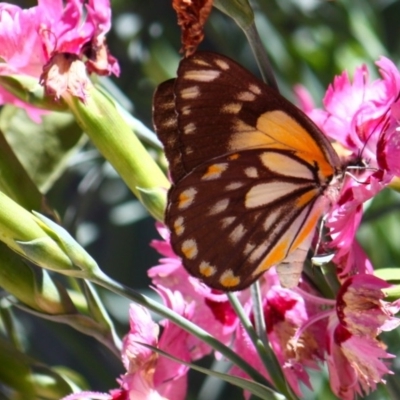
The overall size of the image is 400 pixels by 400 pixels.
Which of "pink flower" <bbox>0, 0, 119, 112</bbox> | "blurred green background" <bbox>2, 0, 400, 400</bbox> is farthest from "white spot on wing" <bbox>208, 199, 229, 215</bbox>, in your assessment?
"blurred green background" <bbox>2, 0, 400, 400</bbox>

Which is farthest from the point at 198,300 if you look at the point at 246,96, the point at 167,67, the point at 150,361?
the point at 167,67

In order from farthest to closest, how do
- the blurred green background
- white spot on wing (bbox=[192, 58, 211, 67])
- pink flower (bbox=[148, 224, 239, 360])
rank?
the blurred green background → pink flower (bbox=[148, 224, 239, 360]) → white spot on wing (bbox=[192, 58, 211, 67])

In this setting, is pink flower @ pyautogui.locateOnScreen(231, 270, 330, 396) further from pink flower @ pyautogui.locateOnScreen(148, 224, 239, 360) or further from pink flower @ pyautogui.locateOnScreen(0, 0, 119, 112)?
pink flower @ pyautogui.locateOnScreen(0, 0, 119, 112)

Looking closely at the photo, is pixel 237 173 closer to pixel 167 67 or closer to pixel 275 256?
pixel 275 256

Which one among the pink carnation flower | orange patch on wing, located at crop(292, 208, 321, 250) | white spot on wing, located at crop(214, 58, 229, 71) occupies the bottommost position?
the pink carnation flower

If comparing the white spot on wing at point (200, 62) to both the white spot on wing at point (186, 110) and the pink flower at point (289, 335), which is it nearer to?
the white spot on wing at point (186, 110)

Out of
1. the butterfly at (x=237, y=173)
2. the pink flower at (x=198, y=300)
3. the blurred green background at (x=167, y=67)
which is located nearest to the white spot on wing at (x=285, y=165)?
the butterfly at (x=237, y=173)
